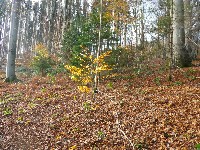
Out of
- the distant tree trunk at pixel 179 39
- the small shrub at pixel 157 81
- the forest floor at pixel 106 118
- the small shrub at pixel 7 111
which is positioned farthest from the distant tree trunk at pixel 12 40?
the distant tree trunk at pixel 179 39

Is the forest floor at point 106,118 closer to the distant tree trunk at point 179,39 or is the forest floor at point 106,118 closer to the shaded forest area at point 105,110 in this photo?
the shaded forest area at point 105,110

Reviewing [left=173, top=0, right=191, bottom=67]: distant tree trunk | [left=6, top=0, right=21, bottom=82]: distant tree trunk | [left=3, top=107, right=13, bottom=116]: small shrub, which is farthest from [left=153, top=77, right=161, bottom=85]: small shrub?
[left=6, top=0, right=21, bottom=82]: distant tree trunk

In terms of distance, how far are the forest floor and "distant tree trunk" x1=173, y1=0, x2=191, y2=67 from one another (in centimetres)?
303

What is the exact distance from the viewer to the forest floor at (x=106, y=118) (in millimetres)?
7496

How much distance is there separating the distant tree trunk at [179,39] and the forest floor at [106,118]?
119 inches

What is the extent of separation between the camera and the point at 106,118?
361 inches

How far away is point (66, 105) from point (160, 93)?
11.9 feet

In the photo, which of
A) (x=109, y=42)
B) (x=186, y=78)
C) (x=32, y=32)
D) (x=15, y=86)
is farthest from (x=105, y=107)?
(x=32, y=32)

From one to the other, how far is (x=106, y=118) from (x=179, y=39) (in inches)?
351

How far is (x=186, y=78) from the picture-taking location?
1363 cm

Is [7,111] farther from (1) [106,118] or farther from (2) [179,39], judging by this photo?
(2) [179,39]

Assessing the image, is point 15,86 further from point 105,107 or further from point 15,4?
point 105,107

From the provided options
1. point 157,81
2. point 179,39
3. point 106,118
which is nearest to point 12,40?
point 157,81

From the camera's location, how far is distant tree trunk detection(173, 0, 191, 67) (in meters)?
16.0
